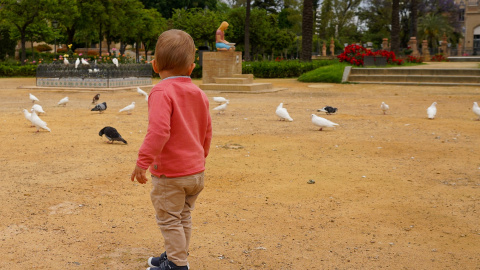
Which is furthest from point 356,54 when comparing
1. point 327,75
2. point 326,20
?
point 326,20

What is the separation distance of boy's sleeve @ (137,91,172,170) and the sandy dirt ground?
100 cm

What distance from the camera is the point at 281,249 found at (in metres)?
4.25

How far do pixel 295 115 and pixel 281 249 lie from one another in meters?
9.13

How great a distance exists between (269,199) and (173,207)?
242 centimetres

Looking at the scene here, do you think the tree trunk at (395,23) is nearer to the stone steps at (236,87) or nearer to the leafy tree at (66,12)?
the stone steps at (236,87)

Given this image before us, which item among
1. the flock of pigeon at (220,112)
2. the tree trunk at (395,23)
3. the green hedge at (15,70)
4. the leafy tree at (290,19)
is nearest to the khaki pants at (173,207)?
the flock of pigeon at (220,112)

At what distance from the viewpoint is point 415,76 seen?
2384cm

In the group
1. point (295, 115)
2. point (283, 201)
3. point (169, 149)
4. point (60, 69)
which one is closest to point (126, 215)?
point (283, 201)

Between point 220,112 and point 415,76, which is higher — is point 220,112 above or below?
below

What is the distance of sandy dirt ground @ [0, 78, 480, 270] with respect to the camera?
13.5 feet

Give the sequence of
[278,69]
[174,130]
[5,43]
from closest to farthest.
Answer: [174,130]
[278,69]
[5,43]

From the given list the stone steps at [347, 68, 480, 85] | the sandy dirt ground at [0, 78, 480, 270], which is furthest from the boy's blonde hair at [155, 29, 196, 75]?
the stone steps at [347, 68, 480, 85]

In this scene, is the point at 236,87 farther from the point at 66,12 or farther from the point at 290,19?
the point at 290,19

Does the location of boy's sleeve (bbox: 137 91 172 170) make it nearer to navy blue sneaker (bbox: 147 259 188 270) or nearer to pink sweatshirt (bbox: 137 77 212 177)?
pink sweatshirt (bbox: 137 77 212 177)
